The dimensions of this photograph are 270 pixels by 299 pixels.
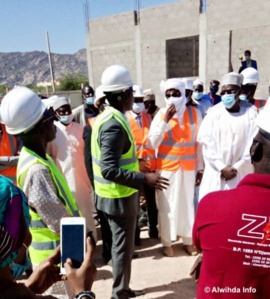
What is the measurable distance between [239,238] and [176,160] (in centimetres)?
259

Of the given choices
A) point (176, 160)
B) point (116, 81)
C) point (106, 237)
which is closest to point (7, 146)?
point (106, 237)

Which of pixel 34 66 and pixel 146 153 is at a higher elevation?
pixel 34 66

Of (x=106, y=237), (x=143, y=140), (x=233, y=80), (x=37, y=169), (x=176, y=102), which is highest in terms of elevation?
(x=233, y=80)

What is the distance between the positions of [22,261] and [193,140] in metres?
2.74

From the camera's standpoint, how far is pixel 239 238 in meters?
1.12

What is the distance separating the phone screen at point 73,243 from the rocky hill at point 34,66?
108062 mm

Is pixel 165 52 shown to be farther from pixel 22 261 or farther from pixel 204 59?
pixel 22 261

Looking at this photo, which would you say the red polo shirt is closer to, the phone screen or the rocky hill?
the phone screen

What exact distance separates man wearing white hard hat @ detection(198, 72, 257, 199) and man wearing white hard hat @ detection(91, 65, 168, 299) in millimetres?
1159

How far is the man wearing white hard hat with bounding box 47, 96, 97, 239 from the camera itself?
376cm

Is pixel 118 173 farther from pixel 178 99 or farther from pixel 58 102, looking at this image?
pixel 58 102

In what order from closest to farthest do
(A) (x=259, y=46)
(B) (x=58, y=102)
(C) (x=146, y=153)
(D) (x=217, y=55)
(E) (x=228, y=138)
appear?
1. (E) (x=228, y=138)
2. (B) (x=58, y=102)
3. (C) (x=146, y=153)
4. (A) (x=259, y=46)
5. (D) (x=217, y=55)

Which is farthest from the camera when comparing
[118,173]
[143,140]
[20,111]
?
[143,140]

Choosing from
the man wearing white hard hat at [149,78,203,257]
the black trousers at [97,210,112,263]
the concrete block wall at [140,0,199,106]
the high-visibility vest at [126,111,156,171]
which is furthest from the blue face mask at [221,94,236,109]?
the concrete block wall at [140,0,199,106]
